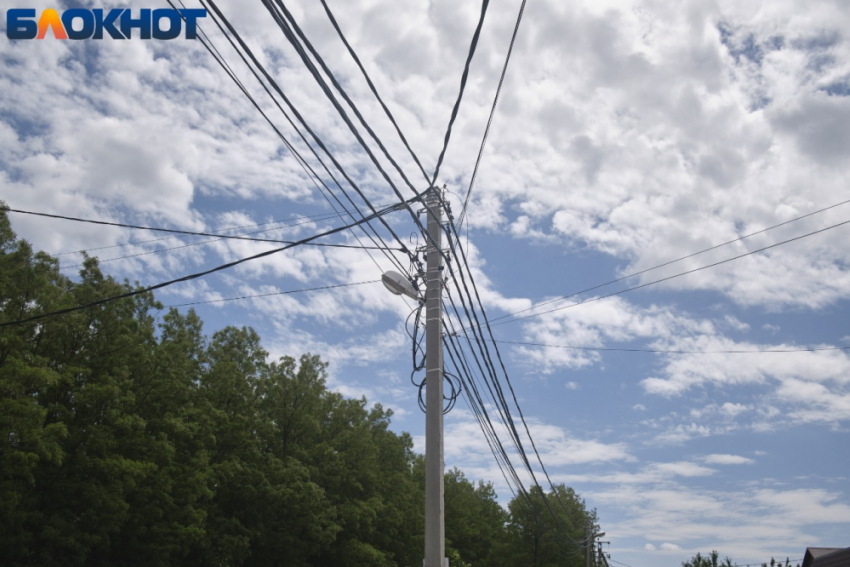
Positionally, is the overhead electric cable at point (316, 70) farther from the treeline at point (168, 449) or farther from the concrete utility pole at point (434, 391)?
the treeline at point (168, 449)

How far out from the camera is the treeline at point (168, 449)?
21.5m

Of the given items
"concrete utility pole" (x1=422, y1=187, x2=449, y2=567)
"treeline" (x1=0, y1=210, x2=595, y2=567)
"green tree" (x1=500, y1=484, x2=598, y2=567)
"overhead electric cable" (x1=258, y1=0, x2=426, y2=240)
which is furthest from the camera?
"green tree" (x1=500, y1=484, x2=598, y2=567)

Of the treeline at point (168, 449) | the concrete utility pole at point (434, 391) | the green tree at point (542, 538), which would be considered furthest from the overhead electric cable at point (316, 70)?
the green tree at point (542, 538)

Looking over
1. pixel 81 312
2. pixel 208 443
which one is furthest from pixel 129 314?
pixel 208 443

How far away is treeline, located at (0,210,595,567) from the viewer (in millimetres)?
21469

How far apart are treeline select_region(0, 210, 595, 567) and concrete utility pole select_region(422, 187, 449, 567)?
14.3 meters

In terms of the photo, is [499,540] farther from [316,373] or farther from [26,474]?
[26,474]

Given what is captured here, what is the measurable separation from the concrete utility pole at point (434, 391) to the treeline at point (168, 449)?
1434 centimetres

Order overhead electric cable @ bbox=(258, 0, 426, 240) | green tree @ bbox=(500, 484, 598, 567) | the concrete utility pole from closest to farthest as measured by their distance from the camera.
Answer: overhead electric cable @ bbox=(258, 0, 426, 240) < the concrete utility pole < green tree @ bbox=(500, 484, 598, 567)

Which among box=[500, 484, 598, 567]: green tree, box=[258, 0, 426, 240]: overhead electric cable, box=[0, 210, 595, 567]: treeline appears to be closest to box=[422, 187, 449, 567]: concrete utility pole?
box=[258, 0, 426, 240]: overhead electric cable

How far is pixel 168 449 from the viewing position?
24391mm

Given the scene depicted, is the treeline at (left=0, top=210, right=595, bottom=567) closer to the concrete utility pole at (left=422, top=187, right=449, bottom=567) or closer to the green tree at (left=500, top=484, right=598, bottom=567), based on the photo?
the green tree at (left=500, top=484, right=598, bottom=567)

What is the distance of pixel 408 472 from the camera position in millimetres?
41594

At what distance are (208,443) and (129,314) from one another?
5793 mm
